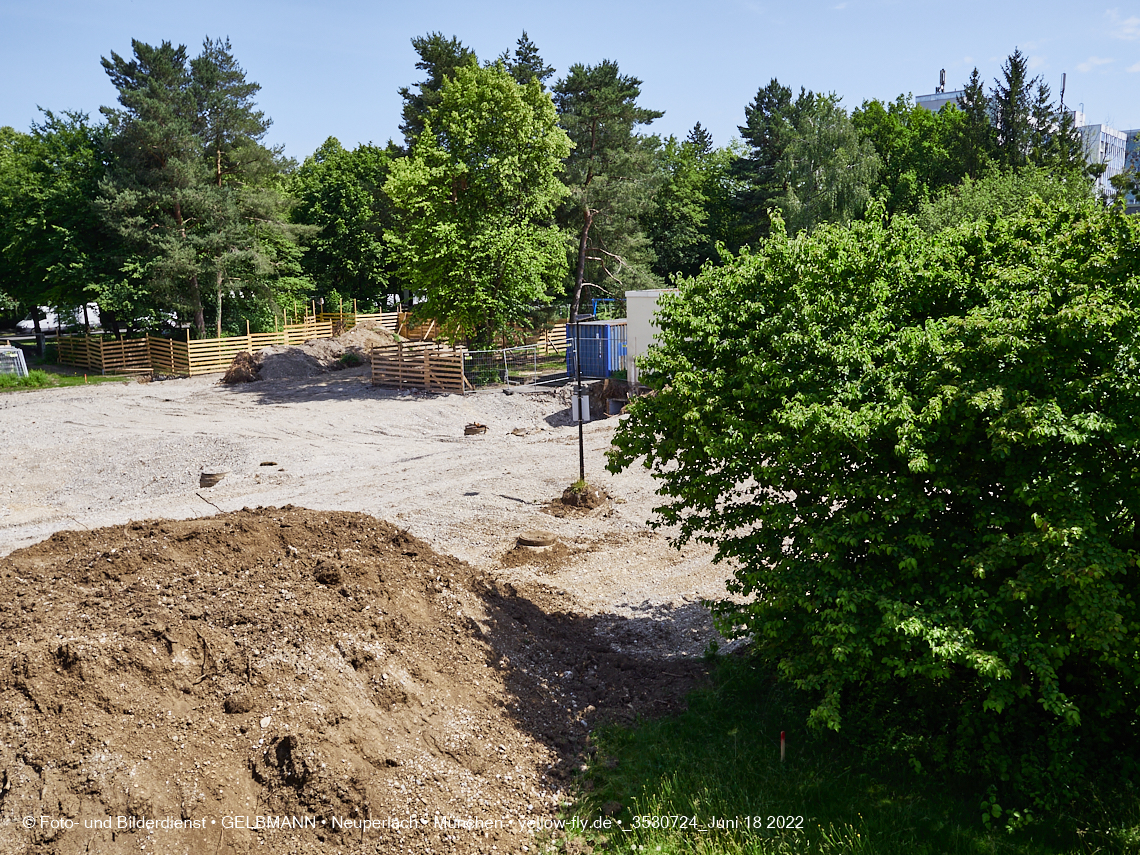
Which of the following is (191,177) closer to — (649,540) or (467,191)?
(467,191)

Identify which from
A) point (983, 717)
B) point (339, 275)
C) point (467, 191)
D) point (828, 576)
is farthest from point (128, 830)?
point (339, 275)

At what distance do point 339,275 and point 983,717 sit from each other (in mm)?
55272

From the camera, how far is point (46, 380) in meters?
37.3

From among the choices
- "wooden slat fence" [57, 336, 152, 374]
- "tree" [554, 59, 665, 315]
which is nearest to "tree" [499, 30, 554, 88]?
"tree" [554, 59, 665, 315]

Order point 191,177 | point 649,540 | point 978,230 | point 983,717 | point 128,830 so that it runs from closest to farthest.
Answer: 1. point 128,830
2. point 983,717
3. point 978,230
4. point 649,540
5. point 191,177

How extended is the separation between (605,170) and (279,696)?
1439 inches

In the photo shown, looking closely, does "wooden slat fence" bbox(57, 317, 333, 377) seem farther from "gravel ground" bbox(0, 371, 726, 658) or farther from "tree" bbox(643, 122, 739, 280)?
"tree" bbox(643, 122, 739, 280)

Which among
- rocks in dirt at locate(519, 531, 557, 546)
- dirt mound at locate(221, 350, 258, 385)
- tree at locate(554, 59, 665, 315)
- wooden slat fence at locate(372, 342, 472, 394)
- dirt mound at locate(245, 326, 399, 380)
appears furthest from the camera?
tree at locate(554, 59, 665, 315)

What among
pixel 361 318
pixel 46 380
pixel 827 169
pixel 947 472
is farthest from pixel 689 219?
pixel 947 472

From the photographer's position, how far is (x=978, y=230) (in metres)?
7.82

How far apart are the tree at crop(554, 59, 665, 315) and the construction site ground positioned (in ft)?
89.5

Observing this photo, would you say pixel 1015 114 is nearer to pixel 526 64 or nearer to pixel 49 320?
pixel 526 64

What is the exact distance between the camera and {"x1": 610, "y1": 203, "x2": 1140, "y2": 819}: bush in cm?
614

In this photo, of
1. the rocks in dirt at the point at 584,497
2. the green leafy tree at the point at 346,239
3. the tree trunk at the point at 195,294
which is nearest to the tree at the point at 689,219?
the green leafy tree at the point at 346,239
